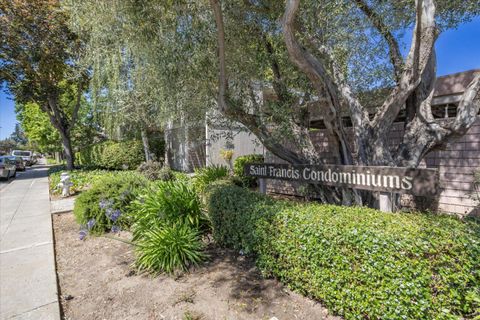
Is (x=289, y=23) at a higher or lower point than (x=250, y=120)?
higher

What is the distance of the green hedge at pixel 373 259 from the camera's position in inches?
80.7

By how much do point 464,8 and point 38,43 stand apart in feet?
52.3

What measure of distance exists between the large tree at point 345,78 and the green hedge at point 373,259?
1.63 metres

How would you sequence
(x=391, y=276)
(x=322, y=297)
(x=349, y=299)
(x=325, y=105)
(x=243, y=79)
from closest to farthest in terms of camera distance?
1. (x=391, y=276)
2. (x=349, y=299)
3. (x=322, y=297)
4. (x=325, y=105)
5. (x=243, y=79)

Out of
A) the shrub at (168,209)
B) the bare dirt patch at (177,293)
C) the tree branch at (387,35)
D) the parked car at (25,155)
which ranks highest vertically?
the tree branch at (387,35)

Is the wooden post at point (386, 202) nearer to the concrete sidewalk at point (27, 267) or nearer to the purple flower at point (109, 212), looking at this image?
the concrete sidewalk at point (27, 267)

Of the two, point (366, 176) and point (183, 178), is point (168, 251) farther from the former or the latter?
point (183, 178)

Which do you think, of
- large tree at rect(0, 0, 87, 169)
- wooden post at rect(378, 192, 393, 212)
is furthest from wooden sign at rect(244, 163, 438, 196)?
large tree at rect(0, 0, 87, 169)

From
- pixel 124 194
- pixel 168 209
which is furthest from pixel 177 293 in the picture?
pixel 124 194

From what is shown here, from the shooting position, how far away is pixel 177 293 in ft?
9.89

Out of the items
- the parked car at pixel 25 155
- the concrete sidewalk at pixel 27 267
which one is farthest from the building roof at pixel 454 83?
the parked car at pixel 25 155

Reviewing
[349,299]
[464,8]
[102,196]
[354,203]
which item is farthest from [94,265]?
[464,8]

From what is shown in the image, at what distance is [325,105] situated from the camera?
4234 millimetres

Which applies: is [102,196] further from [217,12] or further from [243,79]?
[217,12]
